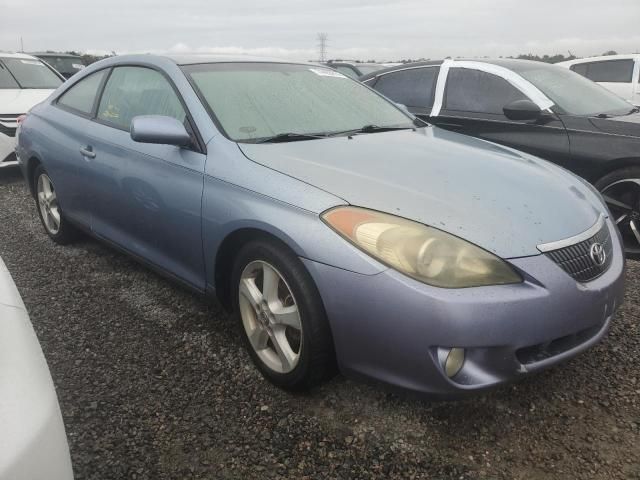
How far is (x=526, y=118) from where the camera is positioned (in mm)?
4207

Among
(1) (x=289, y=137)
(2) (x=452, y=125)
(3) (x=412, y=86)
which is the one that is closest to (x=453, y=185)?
(1) (x=289, y=137)

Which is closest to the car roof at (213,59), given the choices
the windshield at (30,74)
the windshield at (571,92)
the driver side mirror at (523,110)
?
the driver side mirror at (523,110)

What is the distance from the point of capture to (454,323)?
1.78m

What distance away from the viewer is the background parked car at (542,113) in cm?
382

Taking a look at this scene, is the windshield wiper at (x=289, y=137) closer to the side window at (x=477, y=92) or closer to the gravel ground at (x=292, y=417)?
the gravel ground at (x=292, y=417)

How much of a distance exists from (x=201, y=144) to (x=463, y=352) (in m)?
1.50

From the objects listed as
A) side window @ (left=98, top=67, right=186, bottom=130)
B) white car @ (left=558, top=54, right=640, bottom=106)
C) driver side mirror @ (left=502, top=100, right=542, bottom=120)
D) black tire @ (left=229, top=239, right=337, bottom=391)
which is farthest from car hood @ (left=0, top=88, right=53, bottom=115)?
white car @ (left=558, top=54, right=640, bottom=106)

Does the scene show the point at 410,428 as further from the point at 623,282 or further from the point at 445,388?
the point at 623,282

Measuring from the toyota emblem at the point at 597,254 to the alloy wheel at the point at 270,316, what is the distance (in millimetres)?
1147

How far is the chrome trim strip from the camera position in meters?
1.97

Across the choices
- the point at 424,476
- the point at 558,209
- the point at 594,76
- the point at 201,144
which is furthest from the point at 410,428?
the point at 594,76

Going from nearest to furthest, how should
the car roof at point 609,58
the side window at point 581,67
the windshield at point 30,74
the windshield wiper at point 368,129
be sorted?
the windshield wiper at point 368,129, the windshield at point 30,74, the car roof at point 609,58, the side window at point 581,67

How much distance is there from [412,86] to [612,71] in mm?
5440

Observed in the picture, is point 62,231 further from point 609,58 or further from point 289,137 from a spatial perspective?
point 609,58
